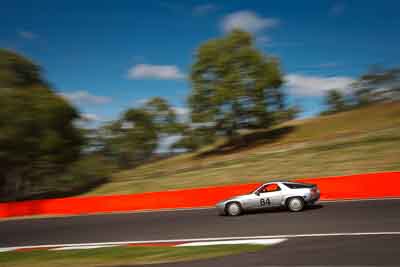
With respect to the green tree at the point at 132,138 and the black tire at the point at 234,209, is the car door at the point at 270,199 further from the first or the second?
the green tree at the point at 132,138

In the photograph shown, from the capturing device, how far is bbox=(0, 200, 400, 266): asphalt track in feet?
25.6

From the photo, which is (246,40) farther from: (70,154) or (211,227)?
(211,227)

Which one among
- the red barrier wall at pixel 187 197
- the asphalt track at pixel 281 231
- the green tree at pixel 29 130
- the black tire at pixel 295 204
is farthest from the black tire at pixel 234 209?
the green tree at pixel 29 130

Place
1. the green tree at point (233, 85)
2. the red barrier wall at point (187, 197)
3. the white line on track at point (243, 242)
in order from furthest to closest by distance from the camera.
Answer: the green tree at point (233, 85) < the red barrier wall at point (187, 197) < the white line on track at point (243, 242)

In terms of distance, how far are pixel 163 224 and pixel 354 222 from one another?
7122 mm

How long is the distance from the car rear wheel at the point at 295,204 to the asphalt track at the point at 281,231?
327 mm

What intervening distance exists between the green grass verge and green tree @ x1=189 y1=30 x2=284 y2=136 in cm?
3622

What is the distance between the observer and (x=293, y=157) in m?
35.4

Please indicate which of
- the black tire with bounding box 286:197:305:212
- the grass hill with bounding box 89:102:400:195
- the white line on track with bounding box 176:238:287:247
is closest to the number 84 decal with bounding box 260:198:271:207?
the black tire with bounding box 286:197:305:212

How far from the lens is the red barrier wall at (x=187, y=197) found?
693 inches

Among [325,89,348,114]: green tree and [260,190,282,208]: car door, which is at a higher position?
[325,89,348,114]: green tree

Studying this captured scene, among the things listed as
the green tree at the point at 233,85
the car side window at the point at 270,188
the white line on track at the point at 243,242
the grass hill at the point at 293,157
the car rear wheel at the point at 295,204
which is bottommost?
the white line on track at the point at 243,242

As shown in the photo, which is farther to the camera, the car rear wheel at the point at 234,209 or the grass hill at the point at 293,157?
the grass hill at the point at 293,157

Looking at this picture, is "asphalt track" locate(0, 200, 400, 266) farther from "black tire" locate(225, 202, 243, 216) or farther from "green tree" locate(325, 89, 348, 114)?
"green tree" locate(325, 89, 348, 114)
